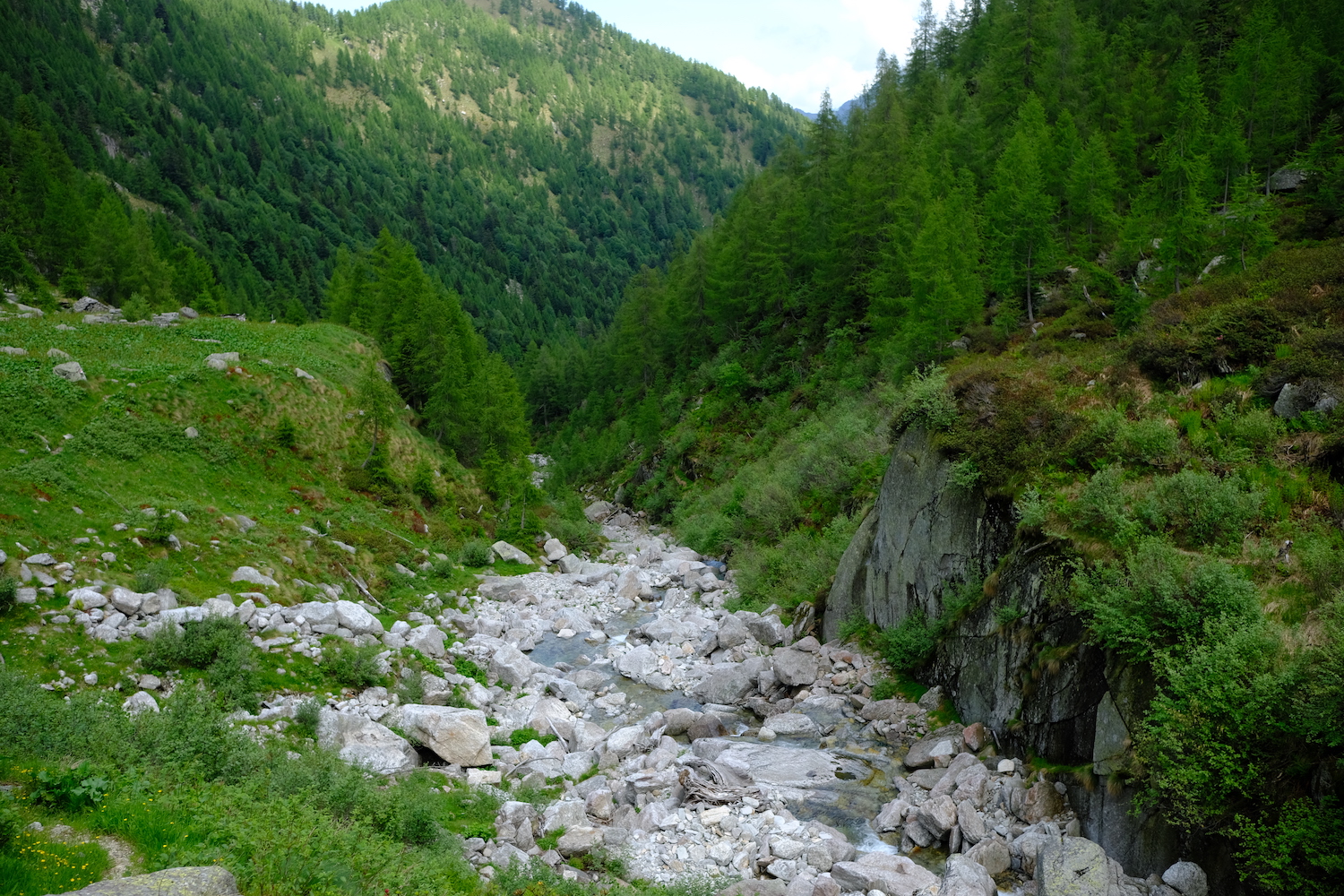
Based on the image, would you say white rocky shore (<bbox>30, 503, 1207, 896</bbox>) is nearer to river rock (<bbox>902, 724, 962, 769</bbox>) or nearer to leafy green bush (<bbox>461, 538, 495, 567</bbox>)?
river rock (<bbox>902, 724, 962, 769</bbox>)

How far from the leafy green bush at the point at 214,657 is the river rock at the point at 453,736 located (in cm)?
339

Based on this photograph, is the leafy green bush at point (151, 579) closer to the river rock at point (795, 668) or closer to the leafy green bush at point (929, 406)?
the river rock at point (795, 668)

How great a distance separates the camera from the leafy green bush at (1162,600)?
33.3 feet

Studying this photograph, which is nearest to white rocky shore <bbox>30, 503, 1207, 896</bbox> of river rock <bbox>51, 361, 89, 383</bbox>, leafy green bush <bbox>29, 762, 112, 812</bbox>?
leafy green bush <bbox>29, 762, 112, 812</bbox>

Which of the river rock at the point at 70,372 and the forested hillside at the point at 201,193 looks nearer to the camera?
the river rock at the point at 70,372

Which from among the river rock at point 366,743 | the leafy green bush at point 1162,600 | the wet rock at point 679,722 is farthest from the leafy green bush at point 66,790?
the leafy green bush at point 1162,600

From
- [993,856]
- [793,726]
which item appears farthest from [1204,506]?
[793,726]

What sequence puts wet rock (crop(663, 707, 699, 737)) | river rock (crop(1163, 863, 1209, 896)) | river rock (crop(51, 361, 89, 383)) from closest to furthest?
river rock (crop(1163, 863, 1209, 896)) → wet rock (crop(663, 707, 699, 737)) → river rock (crop(51, 361, 89, 383))

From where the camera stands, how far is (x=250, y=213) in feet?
436

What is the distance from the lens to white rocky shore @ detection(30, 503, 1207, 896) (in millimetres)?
10844

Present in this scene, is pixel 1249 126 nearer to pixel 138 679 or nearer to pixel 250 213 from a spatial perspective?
pixel 138 679

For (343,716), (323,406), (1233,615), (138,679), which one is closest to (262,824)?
(343,716)

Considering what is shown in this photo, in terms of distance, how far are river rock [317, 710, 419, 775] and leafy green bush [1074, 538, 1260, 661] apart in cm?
1278

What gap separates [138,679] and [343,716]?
404 centimetres
